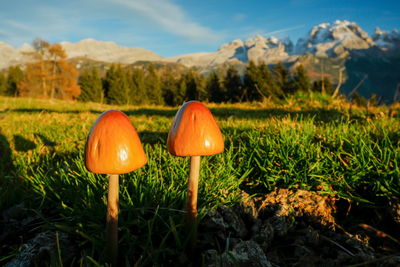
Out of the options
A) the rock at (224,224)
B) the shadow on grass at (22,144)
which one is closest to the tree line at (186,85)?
the shadow on grass at (22,144)

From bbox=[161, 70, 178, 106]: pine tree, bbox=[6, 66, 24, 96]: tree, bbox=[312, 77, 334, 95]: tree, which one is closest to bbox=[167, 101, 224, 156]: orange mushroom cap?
bbox=[312, 77, 334, 95]: tree

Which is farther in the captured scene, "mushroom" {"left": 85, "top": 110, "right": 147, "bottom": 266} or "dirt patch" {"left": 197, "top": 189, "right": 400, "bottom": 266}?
"dirt patch" {"left": 197, "top": 189, "right": 400, "bottom": 266}

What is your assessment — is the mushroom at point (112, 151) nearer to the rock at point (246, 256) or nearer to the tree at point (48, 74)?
the rock at point (246, 256)

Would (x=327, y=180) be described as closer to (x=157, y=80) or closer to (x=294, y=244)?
(x=294, y=244)

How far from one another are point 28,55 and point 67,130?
40134mm

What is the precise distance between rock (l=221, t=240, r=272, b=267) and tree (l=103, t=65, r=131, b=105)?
180ft

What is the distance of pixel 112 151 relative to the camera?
4.07 feet

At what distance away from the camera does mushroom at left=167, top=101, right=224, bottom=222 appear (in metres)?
1.38

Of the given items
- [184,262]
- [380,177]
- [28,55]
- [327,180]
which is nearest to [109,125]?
[184,262]

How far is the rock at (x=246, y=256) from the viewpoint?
53.6 inches

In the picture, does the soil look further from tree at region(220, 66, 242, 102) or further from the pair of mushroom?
tree at region(220, 66, 242, 102)

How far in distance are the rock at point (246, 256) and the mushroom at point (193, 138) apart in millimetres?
279

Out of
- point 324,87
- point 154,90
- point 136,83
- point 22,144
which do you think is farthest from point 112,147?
point 136,83

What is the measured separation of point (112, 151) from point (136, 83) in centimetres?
6150
